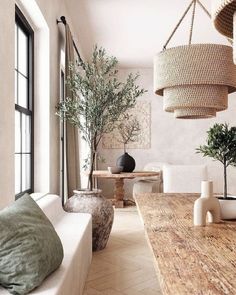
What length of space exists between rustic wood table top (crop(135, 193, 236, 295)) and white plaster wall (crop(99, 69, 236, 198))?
5730 mm

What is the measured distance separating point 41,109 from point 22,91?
1.03ft

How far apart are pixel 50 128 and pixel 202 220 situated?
2353mm

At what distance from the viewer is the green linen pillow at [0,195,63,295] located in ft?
4.96

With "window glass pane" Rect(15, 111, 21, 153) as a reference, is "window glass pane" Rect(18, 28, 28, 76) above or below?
above

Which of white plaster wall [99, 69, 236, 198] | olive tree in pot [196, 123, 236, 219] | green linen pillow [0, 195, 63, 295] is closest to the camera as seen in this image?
green linen pillow [0, 195, 63, 295]

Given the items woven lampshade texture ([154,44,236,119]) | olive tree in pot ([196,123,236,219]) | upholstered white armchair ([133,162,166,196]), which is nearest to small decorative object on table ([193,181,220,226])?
olive tree in pot ([196,123,236,219])

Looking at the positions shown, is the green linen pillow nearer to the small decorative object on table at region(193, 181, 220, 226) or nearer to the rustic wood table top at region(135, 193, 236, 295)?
the rustic wood table top at region(135, 193, 236, 295)

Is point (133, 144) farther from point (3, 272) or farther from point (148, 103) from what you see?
point (3, 272)

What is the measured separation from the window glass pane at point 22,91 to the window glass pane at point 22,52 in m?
0.07

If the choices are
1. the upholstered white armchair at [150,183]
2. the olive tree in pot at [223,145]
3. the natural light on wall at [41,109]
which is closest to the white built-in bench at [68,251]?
the natural light on wall at [41,109]

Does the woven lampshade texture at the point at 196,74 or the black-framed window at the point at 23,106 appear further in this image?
the black-framed window at the point at 23,106

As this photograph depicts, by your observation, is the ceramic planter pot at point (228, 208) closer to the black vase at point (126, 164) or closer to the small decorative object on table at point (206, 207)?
the small decorative object on table at point (206, 207)

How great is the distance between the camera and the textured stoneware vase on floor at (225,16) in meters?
0.89

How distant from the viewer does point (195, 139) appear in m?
8.18
